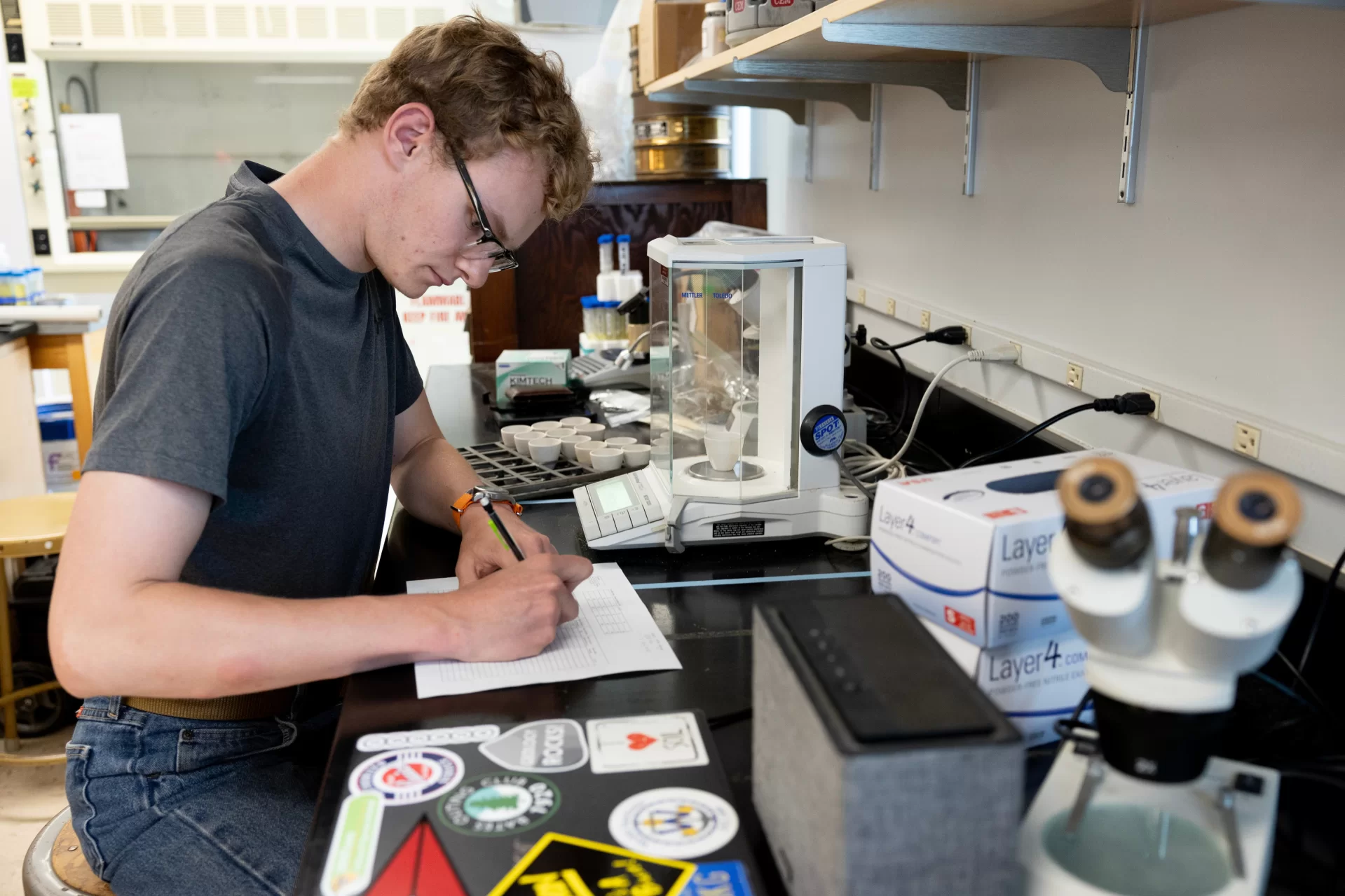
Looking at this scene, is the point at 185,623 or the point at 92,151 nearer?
the point at 185,623

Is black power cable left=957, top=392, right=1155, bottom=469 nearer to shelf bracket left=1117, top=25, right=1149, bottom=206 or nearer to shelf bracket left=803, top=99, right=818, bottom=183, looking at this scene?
shelf bracket left=1117, top=25, right=1149, bottom=206

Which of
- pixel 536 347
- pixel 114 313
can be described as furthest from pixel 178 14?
pixel 114 313

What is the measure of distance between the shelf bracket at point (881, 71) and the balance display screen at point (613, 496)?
0.76 m

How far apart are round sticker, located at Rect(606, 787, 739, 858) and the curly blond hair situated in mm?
736

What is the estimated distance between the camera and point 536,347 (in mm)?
3084

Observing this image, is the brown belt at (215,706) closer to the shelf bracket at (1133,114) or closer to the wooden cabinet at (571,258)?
the shelf bracket at (1133,114)

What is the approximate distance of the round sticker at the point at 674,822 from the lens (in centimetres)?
69

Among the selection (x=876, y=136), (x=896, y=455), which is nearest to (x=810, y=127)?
(x=876, y=136)

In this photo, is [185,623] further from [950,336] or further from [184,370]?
[950,336]

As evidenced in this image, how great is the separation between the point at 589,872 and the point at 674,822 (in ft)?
0.26

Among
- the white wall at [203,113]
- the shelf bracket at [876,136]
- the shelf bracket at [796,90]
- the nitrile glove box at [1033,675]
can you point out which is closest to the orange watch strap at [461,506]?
the nitrile glove box at [1033,675]

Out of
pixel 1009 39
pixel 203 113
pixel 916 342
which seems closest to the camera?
pixel 1009 39

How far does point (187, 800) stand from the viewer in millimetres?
1073

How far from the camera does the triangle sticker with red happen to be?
650mm
